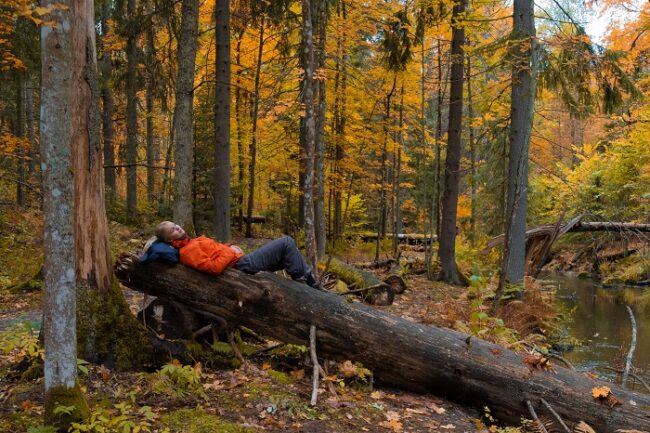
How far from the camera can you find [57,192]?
321 cm

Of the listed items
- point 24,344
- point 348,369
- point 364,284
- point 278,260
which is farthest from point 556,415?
point 24,344

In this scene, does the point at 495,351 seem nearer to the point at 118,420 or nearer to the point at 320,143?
the point at 118,420

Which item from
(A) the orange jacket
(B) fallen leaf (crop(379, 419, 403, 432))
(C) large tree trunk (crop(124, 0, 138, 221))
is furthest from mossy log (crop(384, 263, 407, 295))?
(C) large tree trunk (crop(124, 0, 138, 221))

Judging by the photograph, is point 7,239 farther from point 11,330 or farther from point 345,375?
point 345,375

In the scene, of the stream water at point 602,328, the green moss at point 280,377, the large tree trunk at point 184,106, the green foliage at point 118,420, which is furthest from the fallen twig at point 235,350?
the stream water at point 602,328

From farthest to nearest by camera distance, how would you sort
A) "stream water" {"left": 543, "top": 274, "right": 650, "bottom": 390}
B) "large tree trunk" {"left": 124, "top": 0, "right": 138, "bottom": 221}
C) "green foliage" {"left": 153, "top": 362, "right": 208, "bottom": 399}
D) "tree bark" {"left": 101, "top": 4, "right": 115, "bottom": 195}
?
"tree bark" {"left": 101, "top": 4, "right": 115, "bottom": 195} < "large tree trunk" {"left": 124, "top": 0, "right": 138, "bottom": 221} < "stream water" {"left": 543, "top": 274, "right": 650, "bottom": 390} < "green foliage" {"left": 153, "top": 362, "right": 208, "bottom": 399}

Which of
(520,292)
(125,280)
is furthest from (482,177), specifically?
(125,280)

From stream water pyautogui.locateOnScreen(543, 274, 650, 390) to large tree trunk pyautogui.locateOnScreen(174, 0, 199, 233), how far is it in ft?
27.2

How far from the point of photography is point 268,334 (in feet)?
19.1

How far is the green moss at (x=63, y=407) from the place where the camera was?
3.45 m

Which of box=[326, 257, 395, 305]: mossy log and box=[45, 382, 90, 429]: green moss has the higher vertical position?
box=[45, 382, 90, 429]: green moss

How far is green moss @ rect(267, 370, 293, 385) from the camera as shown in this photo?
17.8 feet

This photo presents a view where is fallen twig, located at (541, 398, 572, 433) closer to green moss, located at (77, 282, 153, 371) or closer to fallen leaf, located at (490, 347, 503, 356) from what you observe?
fallen leaf, located at (490, 347, 503, 356)

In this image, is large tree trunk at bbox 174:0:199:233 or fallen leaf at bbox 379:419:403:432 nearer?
fallen leaf at bbox 379:419:403:432
